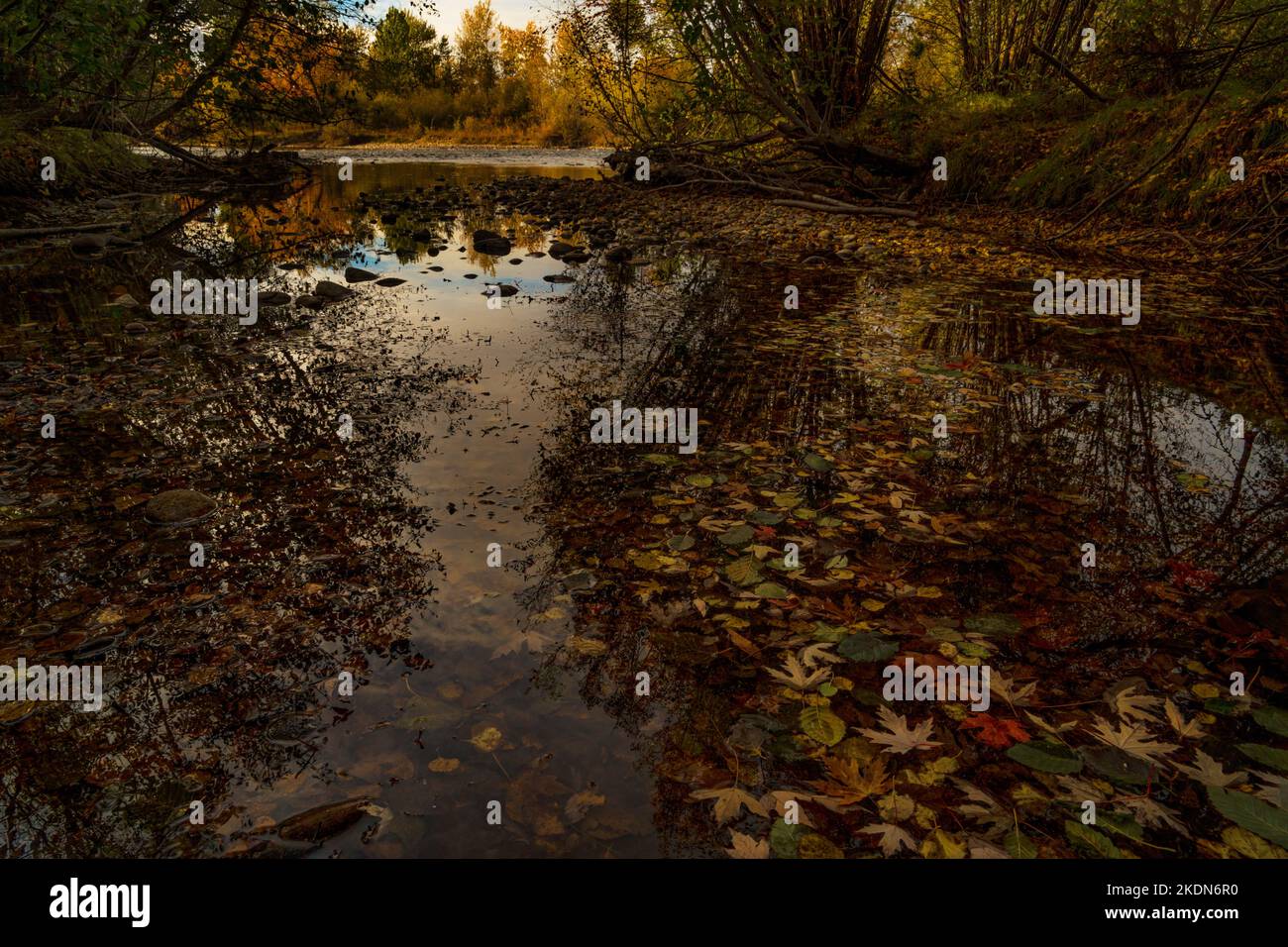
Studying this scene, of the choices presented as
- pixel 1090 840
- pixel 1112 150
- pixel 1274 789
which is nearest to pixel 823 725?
pixel 1090 840

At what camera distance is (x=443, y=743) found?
2123mm

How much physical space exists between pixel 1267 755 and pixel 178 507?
14.8 ft

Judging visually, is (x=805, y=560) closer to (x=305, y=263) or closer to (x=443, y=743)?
(x=443, y=743)

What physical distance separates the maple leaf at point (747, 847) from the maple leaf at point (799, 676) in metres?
0.65

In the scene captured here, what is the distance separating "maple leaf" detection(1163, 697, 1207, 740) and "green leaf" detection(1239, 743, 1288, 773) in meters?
0.11

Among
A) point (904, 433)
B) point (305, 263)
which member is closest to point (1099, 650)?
point (904, 433)

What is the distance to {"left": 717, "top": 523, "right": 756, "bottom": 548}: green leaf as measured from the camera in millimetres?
3244

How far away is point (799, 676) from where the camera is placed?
2.42 meters

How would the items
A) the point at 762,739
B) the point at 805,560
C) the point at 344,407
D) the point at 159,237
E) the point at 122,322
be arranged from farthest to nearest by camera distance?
the point at 159,237 < the point at 122,322 < the point at 344,407 < the point at 805,560 < the point at 762,739

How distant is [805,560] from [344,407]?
3.50 m

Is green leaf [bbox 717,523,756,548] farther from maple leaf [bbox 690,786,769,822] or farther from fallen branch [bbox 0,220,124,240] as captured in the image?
fallen branch [bbox 0,220,124,240]

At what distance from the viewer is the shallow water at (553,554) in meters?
2.01

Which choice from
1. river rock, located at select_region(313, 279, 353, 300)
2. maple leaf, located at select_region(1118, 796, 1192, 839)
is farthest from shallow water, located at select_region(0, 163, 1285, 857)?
river rock, located at select_region(313, 279, 353, 300)

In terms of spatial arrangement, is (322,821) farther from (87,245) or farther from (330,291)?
(87,245)
